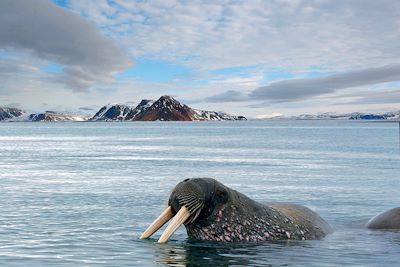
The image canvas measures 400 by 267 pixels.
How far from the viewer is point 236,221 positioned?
1434 cm

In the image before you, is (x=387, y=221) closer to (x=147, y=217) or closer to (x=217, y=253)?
(x=217, y=253)

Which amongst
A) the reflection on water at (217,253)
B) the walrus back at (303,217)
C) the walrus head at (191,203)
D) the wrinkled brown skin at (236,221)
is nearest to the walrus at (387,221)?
the walrus back at (303,217)

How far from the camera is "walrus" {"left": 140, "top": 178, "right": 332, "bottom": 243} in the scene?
1344 centimetres

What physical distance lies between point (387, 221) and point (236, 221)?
5330 mm

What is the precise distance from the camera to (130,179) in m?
35.4

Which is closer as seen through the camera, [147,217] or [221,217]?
[221,217]

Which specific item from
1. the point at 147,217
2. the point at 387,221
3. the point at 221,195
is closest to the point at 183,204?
the point at 221,195

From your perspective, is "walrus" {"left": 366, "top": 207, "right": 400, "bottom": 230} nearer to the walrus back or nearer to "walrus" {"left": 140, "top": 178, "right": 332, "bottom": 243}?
the walrus back

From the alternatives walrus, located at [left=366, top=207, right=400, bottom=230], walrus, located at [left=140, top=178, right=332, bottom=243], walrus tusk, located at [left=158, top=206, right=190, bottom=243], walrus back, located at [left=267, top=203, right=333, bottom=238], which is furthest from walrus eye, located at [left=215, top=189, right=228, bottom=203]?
walrus, located at [left=366, top=207, right=400, bottom=230]

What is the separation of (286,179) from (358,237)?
1982 cm

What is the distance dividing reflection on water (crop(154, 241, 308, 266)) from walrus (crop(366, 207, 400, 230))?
3388 millimetres

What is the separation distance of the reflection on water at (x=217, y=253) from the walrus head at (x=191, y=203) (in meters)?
0.51

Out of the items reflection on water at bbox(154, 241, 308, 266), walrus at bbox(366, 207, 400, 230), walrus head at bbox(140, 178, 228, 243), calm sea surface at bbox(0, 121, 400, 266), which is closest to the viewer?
reflection on water at bbox(154, 241, 308, 266)

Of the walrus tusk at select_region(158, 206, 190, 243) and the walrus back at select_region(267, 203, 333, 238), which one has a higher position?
the walrus tusk at select_region(158, 206, 190, 243)
